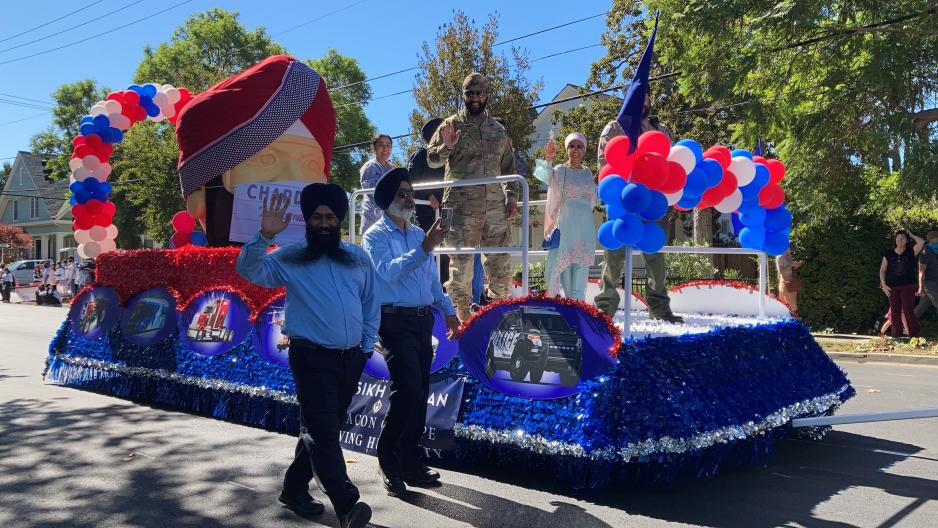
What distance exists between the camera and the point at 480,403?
530 cm

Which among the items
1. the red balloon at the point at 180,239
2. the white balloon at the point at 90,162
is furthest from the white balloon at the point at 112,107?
the red balloon at the point at 180,239

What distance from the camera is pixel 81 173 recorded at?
414 inches

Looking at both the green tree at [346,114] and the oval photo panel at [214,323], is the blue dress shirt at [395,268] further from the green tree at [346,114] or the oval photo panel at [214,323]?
the green tree at [346,114]

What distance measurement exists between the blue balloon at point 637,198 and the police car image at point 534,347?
85 centimetres

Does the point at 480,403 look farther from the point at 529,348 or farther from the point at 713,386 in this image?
the point at 713,386

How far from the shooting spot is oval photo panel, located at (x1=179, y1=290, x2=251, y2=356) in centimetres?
709

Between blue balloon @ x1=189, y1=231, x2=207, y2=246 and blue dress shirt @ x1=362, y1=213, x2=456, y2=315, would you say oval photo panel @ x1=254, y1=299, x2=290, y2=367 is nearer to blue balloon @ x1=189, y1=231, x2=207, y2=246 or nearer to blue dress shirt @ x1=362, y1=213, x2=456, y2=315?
blue dress shirt @ x1=362, y1=213, x2=456, y2=315

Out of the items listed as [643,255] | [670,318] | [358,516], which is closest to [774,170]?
[643,255]

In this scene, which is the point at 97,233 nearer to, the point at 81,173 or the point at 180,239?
the point at 81,173

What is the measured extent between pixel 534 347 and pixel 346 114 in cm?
4163

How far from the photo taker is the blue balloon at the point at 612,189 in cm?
521

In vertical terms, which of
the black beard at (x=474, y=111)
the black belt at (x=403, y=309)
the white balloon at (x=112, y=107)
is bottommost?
the black belt at (x=403, y=309)

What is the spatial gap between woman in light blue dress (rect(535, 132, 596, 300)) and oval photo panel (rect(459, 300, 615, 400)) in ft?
4.00

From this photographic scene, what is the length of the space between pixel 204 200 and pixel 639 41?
1973cm
